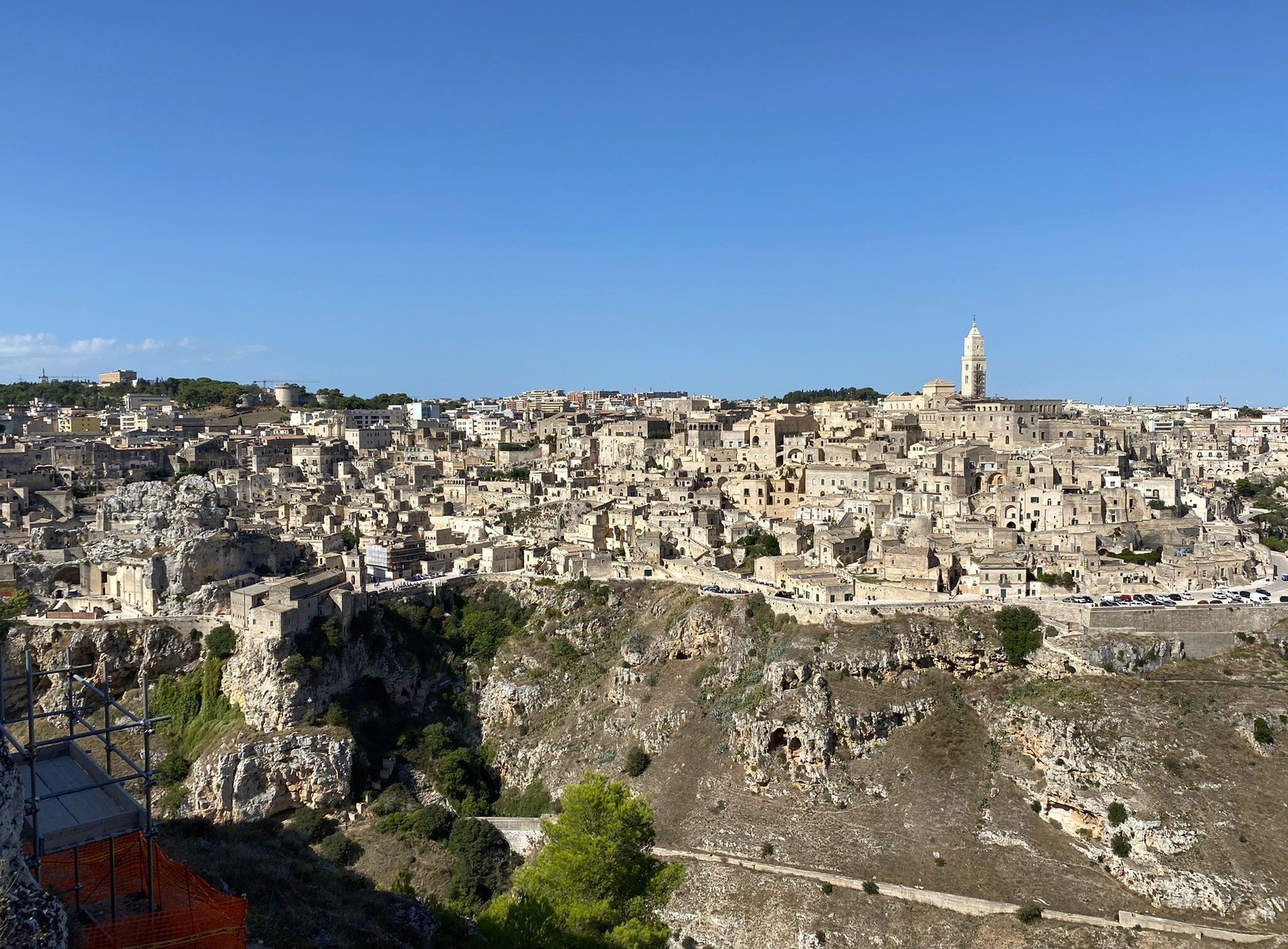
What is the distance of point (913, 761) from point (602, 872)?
42.8 ft

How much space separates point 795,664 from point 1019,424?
29402 millimetres

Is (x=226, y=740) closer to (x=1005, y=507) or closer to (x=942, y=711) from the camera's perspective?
(x=942, y=711)

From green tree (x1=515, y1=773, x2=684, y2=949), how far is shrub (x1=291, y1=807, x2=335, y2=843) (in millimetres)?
11052

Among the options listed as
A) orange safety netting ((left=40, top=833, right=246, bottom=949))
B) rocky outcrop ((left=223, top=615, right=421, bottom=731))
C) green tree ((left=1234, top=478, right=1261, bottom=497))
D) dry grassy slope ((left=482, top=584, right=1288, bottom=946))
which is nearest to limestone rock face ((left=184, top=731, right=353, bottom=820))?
rocky outcrop ((left=223, top=615, right=421, bottom=731))

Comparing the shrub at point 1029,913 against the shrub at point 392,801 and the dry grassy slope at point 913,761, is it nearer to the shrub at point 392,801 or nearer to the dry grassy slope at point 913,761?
the dry grassy slope at point 913,761

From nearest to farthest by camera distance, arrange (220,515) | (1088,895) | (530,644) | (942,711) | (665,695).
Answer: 1. (1088,895)
2. (942,711)
3. (665,695)
4. (530,644)
5. (220,515)

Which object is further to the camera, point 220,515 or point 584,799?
point 220,515

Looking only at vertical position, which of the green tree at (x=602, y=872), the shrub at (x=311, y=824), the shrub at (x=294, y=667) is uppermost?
the shrub at (x=294, y=667)

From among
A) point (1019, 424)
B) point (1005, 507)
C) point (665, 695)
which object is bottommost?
point (665, 695)

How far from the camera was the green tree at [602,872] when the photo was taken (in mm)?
19531

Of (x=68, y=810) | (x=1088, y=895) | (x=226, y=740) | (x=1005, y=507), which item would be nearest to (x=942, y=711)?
(x=1088, y=895)

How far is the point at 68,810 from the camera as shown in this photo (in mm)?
12266

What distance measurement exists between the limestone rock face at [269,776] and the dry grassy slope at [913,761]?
6.92 meters

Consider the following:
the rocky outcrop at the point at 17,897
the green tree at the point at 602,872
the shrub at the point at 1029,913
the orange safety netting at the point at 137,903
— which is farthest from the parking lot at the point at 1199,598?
the rocky outcrop at the point at 17,897
